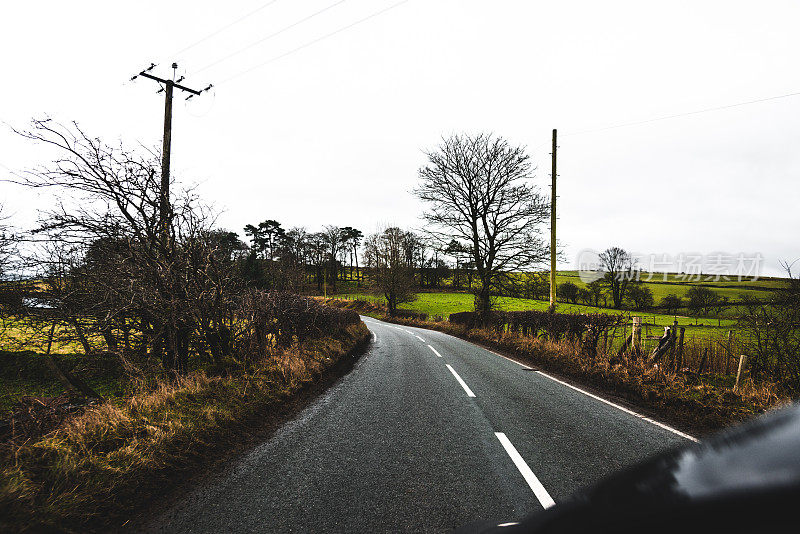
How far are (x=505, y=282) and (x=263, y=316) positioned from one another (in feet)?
46.7

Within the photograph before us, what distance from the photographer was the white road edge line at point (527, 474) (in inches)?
121

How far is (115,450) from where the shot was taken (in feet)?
11.5

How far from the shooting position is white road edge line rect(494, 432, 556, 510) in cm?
307

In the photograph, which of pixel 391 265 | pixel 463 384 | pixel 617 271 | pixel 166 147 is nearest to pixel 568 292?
pixel 617 271

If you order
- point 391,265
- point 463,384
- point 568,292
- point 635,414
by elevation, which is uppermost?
point 391,265

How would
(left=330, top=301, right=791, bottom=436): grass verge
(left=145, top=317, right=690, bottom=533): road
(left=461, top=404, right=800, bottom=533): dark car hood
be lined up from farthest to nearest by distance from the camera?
(left=330, top=301, right=791, bottom=436): grass verge, (left=145, top=317, right=690, bottom=533): road, (left=461, top=404, right=800, bottom=533): dark car hood

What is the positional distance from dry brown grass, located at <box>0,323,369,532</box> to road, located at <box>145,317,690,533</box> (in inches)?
21.9

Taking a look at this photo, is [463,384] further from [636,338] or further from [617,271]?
[617,271]

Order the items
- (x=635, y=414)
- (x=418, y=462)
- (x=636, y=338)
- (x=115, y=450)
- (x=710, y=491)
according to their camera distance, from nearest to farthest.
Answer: (x=710, y=491) < (x=115, y=450) < (x=418, y=462) < (x=635, y=414) < (x=636, y=338)

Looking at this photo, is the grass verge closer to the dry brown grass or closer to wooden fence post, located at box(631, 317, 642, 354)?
wooden fence post, located at box(631, 317, 642, 354)

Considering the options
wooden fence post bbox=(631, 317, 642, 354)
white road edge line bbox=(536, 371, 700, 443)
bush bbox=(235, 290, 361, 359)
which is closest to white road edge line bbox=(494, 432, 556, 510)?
white road edge line bbox=(536, 371, 700, 443)

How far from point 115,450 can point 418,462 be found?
3.14 meters

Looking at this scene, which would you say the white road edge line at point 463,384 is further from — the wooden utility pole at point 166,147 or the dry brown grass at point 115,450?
the wooden utility pole at point 166,147

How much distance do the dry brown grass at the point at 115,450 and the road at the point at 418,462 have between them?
0.56m
